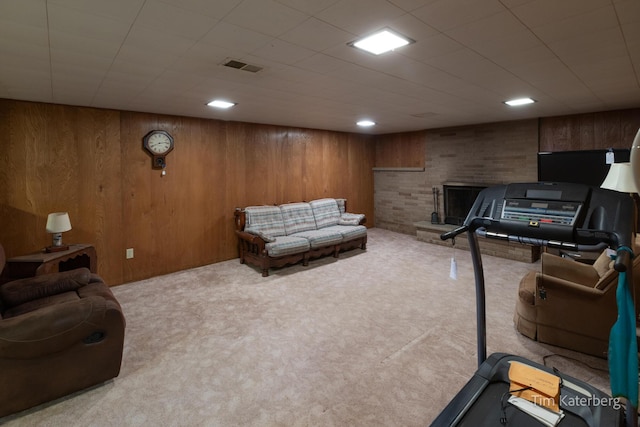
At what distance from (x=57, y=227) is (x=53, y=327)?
190 centimetres

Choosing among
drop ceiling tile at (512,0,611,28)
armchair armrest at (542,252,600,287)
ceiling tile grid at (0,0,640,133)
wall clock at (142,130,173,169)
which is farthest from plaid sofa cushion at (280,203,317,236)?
drop ceiling tile at (512,0,611,28)

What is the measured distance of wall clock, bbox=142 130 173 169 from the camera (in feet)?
14.4

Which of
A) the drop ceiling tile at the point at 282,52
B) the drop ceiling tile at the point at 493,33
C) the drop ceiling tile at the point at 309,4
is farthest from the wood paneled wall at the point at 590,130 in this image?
the drop ceiling tile at the point at 309,4

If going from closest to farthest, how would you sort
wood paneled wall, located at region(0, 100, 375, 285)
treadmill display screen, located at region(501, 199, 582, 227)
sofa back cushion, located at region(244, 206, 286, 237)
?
1. treadmill display screen, located at region(501, 199, 582, 227)
2. wood paneled wall, located at region(0, 100, 375, 285)
3. sofa back cushion, located at region(244, 206, 286, 237)

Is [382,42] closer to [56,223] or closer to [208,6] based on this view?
[208,6]

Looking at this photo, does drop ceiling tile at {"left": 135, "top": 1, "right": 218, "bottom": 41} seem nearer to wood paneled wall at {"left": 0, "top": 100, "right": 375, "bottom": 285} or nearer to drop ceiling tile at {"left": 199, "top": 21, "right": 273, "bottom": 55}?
drop ceiling tile at {"left": 199, "top": 21, "right": 273, "bottom": 55}

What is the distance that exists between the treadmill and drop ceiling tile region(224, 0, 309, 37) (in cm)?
152

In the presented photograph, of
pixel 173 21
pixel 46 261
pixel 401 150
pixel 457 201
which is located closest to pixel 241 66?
pixel 173 21

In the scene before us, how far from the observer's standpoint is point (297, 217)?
5.71 metres

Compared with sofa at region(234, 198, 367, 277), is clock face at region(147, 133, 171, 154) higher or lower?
higher

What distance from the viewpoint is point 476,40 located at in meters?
2.10

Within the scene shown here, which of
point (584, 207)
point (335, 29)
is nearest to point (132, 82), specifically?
point (335, 29)

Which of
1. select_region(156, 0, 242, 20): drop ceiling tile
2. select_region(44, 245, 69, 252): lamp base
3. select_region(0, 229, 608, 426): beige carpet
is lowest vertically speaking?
select_region(0, 229, 608, 426): beige carpet

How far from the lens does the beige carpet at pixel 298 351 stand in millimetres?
2012
